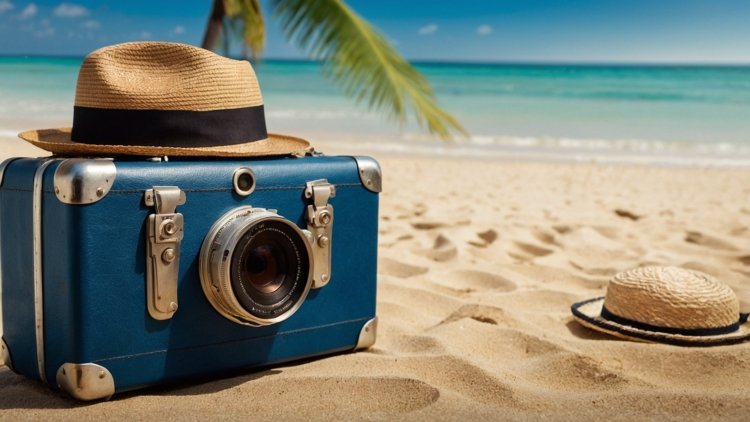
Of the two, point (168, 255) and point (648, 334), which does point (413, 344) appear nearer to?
point (648, 334)

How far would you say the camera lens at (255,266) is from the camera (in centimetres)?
175

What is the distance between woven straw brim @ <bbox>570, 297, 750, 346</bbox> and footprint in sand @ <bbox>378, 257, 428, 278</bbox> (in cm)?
73

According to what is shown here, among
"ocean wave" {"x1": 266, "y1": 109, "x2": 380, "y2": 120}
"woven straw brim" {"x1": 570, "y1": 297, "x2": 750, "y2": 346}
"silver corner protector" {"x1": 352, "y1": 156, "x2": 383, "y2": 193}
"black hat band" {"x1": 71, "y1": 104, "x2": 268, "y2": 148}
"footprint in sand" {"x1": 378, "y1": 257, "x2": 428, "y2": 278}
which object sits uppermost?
"black hat band" {"x1": 71, "y1": 104, "x2": 268, "y2": 148}

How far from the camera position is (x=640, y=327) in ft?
7.36

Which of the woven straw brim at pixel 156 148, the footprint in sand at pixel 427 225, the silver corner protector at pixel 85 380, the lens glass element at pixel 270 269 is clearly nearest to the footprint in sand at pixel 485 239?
the footprint in sand at pixel 427 225

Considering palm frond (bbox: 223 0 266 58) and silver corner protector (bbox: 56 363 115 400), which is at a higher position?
palm frond (bbox: 223 0 266 58)

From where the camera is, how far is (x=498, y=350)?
7.14 feet

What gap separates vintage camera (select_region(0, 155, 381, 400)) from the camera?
1.64 meters

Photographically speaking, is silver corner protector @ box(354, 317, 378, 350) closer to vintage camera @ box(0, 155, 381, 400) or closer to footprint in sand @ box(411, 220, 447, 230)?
vintage camera @ box(0, 155, 381, 400)

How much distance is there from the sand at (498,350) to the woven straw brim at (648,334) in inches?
2.0

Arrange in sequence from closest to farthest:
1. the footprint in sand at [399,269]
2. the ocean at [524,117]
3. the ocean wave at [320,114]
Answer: the footprint in sand at [399,269]
the ocean at [524,117]
the ocean wave at [320,114]

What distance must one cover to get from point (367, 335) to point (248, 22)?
3712 millimetres

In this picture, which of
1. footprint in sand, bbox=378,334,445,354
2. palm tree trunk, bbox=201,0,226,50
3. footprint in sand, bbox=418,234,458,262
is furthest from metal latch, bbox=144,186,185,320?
palm tree trunk, bbox=201,0,226,50

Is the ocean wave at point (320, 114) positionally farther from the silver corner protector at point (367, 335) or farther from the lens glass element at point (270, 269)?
the lens glass element at point (270, 269)
